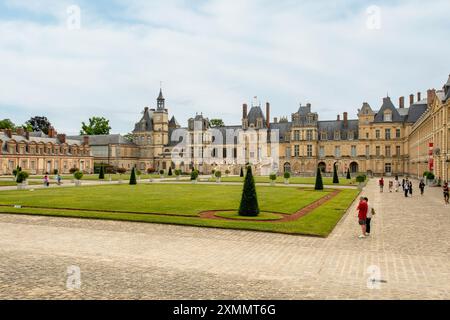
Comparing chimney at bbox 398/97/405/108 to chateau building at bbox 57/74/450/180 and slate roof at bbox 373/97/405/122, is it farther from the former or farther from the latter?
slate roof at bbox 373/97/405/122

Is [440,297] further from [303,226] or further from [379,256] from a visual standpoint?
[303,226]

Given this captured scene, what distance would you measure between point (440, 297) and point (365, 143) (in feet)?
251

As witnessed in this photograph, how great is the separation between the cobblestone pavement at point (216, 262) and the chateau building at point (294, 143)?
56.0 m

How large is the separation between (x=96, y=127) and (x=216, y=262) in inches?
4069

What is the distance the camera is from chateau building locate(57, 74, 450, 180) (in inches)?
3108

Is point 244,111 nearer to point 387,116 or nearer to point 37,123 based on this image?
point 387,116

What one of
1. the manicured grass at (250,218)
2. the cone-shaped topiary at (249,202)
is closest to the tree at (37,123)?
the manicured grass at (250,218)

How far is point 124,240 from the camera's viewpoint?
46.7 ft

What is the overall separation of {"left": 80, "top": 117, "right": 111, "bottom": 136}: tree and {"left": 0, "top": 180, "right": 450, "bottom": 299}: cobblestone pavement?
308ft

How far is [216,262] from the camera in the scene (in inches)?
440

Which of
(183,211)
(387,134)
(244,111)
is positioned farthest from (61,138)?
(183,211)

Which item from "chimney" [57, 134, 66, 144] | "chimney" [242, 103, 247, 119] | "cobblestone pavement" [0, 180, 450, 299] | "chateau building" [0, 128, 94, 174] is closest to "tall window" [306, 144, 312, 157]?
"chimney" [242, 103, 247, 119]
